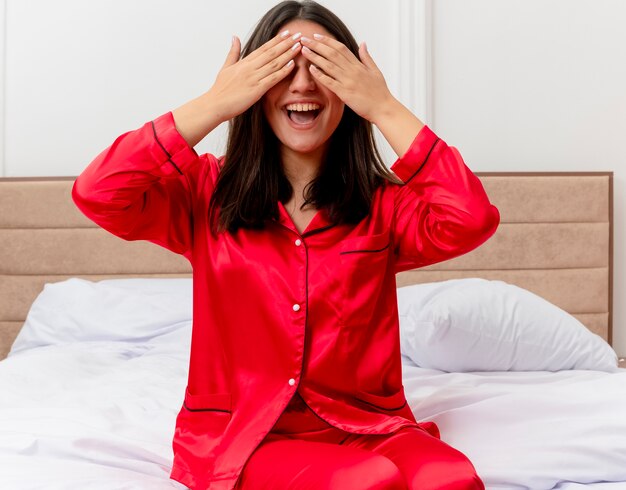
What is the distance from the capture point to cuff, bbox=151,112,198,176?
142 cm

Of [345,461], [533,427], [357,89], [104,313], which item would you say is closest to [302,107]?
[357,89]

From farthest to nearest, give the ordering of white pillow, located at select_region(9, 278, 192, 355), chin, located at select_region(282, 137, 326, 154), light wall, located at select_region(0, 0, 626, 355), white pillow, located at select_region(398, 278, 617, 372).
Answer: light wall, located at select_region(0, 0, 626, 355) < white pillow, located at select_region(9, 278, 192, 355) < white pillow, located at select_region(398, 278, 617, 372) < chin, located at select_region(282, 137, 326, 154)

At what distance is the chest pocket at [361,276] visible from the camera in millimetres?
1477

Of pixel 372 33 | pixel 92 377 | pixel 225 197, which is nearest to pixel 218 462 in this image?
pixel 225 197

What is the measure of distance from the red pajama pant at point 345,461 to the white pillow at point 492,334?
93 centimetres

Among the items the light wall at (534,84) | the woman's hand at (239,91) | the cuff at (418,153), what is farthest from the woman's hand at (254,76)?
the light wall at (534,84)

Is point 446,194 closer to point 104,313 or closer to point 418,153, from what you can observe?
point 418,153

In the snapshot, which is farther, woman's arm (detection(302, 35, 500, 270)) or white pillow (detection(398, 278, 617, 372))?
white pillow (detection(398, 278, 617, 372))

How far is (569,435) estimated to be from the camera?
157 cm

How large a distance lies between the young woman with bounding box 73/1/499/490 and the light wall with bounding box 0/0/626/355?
5.49 ft

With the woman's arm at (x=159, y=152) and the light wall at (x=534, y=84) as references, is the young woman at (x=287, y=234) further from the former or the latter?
the light wall at (x=534, y=84)

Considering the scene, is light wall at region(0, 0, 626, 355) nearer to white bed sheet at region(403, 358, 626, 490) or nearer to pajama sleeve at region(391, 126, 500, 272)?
Answer: white bed sheet at region(403, 358, 626, 490)

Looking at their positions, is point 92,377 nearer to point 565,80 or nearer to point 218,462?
point 218,462

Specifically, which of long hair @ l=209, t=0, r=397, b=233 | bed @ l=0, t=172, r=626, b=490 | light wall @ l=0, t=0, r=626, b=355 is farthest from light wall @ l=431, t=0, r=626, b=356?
long hair @ l=209, t=0, r=397, b=233
